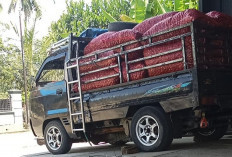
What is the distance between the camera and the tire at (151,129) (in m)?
5.48

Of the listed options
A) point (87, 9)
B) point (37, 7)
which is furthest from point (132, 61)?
point (87, 9)

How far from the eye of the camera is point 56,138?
7695 millimetres

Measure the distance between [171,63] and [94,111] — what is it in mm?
1956

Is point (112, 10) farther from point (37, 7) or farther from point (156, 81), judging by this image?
point (156, 81)

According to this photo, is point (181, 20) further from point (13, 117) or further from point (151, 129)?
point (13, 117)

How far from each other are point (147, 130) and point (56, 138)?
2.73 metres

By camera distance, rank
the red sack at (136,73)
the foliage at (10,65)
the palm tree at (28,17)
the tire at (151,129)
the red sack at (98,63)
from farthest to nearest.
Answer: the foliage at (10,65) < the palm tree at (28,17) < the red sack at (98,63) < the red sack at (136,73) < the tire at (151,129)

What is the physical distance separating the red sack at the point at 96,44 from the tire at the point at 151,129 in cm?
168

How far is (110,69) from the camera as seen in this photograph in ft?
21.0

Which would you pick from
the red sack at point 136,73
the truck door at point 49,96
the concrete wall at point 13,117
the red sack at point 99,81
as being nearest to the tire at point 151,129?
the red sack at point 136,73

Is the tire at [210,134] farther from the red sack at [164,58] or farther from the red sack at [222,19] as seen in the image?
the red sack at [222,19]

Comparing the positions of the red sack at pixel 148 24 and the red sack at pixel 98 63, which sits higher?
the red sack at pixel 148 24

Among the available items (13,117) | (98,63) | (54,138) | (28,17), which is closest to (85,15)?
(28,17)

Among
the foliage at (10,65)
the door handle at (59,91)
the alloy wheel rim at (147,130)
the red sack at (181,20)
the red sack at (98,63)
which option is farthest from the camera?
the foliage at (10,65)
